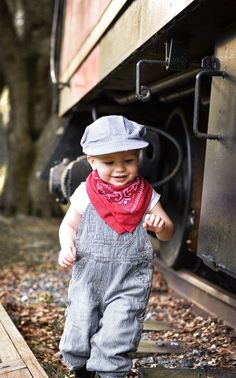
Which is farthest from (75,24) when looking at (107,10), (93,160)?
(93,160)

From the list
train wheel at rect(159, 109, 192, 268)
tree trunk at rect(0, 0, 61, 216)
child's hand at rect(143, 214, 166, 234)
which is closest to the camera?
child's hand at rect(143, 214, 166, 234)

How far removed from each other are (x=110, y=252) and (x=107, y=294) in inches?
7.0

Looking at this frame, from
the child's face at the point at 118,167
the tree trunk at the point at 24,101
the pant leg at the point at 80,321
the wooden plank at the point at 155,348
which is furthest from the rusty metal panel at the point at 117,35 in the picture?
the tree trunk at the point at 24,101

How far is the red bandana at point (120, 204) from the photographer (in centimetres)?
222

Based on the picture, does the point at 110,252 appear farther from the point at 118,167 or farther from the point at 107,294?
the point at 118,167

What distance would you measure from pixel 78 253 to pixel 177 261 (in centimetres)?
243

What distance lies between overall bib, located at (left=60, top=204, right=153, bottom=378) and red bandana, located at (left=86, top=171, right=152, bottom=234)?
0.11 ft

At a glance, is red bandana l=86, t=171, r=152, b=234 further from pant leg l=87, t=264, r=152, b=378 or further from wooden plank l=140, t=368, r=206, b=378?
wooden plank l=140, t=368, r=206, b=378

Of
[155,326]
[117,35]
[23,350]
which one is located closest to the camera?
[23,350]

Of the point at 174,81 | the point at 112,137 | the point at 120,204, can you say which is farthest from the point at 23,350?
the point at 174,81

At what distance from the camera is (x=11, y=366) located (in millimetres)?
2416

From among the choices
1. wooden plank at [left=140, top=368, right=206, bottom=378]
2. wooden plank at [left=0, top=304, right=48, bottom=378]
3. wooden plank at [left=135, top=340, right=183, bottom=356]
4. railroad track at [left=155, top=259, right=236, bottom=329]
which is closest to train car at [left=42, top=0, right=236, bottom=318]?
railroad track at [left=155, top=259, right=236, bottom=329]

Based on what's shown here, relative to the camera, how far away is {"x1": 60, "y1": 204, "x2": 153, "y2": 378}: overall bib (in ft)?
7.32

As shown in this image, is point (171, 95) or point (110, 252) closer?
point (110, 252)
